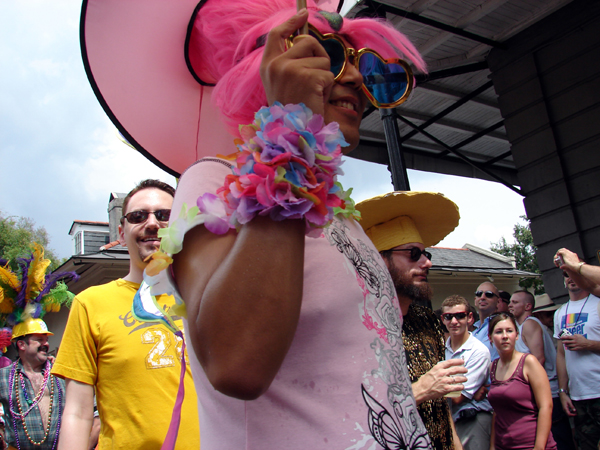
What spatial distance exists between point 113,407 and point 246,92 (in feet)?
4.80

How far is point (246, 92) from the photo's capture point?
3.36ft

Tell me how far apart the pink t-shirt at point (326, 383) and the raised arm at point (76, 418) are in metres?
1.29

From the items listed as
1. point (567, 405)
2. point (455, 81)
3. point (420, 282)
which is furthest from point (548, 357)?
point (455, 81)

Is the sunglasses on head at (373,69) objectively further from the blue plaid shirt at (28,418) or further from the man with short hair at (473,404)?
the blue plaid shirt at (28,418)

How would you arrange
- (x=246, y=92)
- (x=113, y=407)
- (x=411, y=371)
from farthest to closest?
(x=411, y=371) → (x=113, y=407) → (x=246, y=92)

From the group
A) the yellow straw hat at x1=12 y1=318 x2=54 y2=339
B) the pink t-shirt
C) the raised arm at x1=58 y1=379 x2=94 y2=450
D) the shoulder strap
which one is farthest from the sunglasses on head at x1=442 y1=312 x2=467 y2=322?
the yellow straw hat at x1=12 y1=318 x2=54 y2=339

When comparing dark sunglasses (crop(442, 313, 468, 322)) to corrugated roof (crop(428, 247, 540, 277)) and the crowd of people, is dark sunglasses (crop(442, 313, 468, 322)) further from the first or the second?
corrugated roof (crop(428, 247, 540, 277))

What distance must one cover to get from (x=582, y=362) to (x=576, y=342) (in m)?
0.18

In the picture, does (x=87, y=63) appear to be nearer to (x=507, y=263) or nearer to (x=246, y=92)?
(x=246, y=92)

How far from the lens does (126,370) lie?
191 centimetres

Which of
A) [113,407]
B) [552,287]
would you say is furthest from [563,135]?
[113,407]

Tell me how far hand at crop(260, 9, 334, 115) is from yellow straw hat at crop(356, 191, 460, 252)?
2103 mm

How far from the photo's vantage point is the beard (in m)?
3.04

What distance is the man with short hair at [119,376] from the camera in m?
1.83
